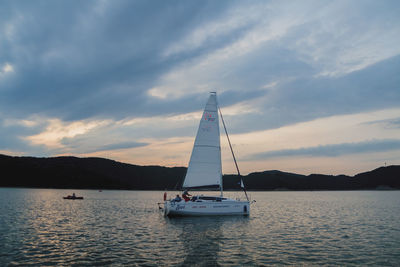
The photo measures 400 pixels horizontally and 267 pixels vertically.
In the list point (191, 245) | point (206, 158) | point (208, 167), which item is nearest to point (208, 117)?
point (206, 158)

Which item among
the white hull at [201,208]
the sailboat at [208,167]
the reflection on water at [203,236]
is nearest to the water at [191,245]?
the reflection on water at [203,236]

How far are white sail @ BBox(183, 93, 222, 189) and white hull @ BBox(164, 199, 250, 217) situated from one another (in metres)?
2.37

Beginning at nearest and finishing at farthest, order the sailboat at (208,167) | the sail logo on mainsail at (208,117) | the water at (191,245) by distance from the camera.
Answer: the water at (191,245) → the sailboat at (208,167) → the sail logo on mainsail at (208,117)

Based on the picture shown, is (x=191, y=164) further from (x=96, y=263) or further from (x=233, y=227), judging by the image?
(x=96, y=263)

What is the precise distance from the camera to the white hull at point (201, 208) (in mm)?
38781

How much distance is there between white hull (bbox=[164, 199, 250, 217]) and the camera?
127 feet

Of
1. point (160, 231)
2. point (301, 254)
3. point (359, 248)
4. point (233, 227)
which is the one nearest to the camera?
point (301, 254)

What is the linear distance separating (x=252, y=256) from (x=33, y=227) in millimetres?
23800

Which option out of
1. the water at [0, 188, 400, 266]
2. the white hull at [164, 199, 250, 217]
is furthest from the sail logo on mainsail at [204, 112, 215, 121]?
the water at [0, 188, 400, 266]

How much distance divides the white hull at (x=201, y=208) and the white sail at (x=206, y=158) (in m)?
2.37

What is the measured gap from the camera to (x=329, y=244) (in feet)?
78.6

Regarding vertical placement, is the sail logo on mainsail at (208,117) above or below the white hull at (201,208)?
above

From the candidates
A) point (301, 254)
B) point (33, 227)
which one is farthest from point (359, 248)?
point (33, 227)

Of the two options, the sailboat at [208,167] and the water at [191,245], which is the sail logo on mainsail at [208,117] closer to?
the sailboat at [208,167]
